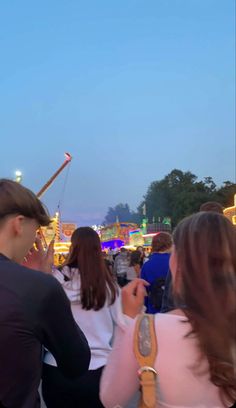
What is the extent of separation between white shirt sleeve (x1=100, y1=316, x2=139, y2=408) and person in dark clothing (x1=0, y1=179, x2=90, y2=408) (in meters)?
0.18

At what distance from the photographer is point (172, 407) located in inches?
66.9

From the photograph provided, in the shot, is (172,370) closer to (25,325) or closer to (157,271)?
(25,325)

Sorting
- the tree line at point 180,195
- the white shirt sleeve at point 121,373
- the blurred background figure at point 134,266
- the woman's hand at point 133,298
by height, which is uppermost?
the tree line at point 180,195

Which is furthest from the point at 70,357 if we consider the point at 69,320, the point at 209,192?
the point at 209,192

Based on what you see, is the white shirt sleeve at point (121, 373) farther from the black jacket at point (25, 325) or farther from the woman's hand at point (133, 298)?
the black jacket at point (25, 325)

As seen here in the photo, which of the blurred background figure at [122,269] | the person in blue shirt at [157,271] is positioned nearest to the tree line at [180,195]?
the blurred background figure at [122,269]

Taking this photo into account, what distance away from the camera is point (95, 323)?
10.6ft

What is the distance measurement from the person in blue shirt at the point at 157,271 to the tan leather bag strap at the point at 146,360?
12.7ft

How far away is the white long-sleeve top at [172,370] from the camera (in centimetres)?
167

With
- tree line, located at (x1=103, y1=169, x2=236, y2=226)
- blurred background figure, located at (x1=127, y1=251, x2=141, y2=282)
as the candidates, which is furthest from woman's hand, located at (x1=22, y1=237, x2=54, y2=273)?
tree line, located at (x1=103, y1=169, x2=236, y2=226)

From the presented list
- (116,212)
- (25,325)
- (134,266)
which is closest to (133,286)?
(25,325)

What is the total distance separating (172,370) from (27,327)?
53cm

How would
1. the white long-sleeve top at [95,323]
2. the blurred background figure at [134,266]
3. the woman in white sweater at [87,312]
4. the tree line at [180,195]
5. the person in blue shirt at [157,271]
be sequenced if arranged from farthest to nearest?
1. the tree line at [180,195]
2. the blurred background figure at [134,266]
3. the person in blue shirt at [157,271]
4. the white long-sleeve top at [95,323]
5. the woman in white sweater at [87,312]

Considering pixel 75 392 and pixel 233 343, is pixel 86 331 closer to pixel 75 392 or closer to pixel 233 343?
pixel 75 392
